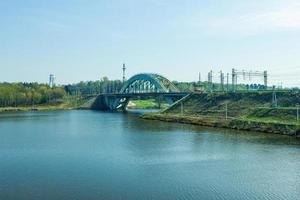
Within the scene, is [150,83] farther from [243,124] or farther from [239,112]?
[243,124]

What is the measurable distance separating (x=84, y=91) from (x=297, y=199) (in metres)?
179

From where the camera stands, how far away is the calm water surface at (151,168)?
20.5 metres

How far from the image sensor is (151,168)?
26.5m

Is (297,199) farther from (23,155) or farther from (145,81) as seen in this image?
(145,81)

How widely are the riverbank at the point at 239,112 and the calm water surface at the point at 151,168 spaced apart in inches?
234

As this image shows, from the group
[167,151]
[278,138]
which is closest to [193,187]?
[167,151]

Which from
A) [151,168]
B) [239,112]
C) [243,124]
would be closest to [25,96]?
[239,112]

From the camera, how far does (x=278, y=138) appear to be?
4075cm

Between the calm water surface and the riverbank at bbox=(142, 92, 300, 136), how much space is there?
594 cm

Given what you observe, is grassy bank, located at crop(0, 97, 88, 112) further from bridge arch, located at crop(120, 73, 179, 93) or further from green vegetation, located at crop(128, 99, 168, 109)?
green vegetation, located at crop(128, 99, 168, 109)

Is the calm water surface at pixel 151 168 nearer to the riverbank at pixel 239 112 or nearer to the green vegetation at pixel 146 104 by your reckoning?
the riverbank at pixel 239 112

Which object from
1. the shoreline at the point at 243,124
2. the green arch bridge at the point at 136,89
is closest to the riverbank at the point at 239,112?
the shoreline at the point at 243,124

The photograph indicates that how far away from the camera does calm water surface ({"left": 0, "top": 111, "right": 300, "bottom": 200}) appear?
20.5 m

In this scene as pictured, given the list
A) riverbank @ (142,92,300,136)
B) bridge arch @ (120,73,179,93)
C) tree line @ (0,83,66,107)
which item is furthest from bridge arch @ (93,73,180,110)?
riverbank @ (142,92,300,136)
